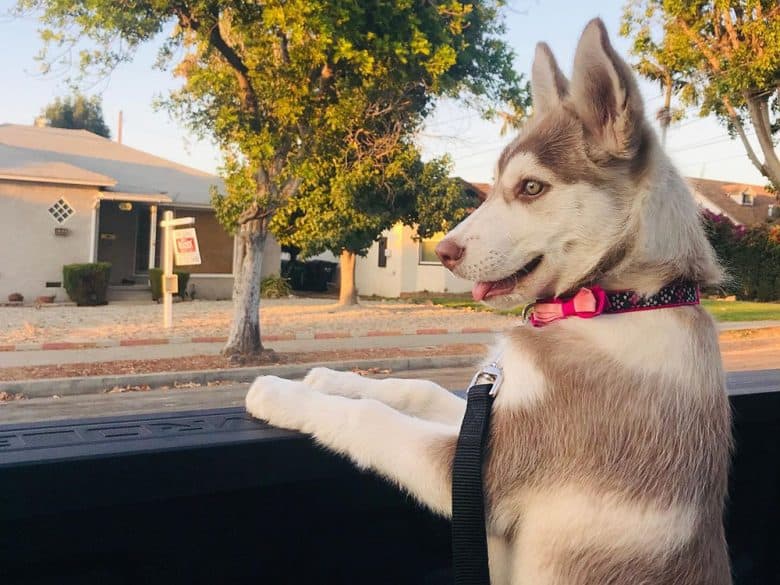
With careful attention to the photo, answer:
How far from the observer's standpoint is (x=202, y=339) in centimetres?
1256

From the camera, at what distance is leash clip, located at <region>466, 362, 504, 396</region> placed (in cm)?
156

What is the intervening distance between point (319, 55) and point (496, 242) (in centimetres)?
754

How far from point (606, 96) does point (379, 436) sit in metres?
0.96

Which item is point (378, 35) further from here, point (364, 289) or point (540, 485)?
point (364, 289)

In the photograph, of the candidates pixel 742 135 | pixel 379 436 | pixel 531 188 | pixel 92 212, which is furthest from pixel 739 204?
pixel 379 436

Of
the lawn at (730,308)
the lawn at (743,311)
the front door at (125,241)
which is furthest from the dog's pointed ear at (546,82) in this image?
the front door at (125,241)

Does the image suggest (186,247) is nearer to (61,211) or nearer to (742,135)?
(61,211)

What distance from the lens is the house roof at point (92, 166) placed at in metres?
19.5

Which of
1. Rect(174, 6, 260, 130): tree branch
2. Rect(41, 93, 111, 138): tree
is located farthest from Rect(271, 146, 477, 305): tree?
Rect(41, 93, 111, 138): tree

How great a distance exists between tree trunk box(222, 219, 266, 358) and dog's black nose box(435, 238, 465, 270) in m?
8.73

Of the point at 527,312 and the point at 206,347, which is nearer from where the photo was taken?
the point at 527,312

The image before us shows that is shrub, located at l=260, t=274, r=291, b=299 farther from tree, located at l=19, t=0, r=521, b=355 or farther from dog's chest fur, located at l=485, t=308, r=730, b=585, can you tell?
dog's chest fur, located at l=485, t=308, r=730, b=585

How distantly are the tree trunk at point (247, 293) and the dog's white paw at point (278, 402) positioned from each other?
876cm

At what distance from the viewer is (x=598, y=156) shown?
1711mm
